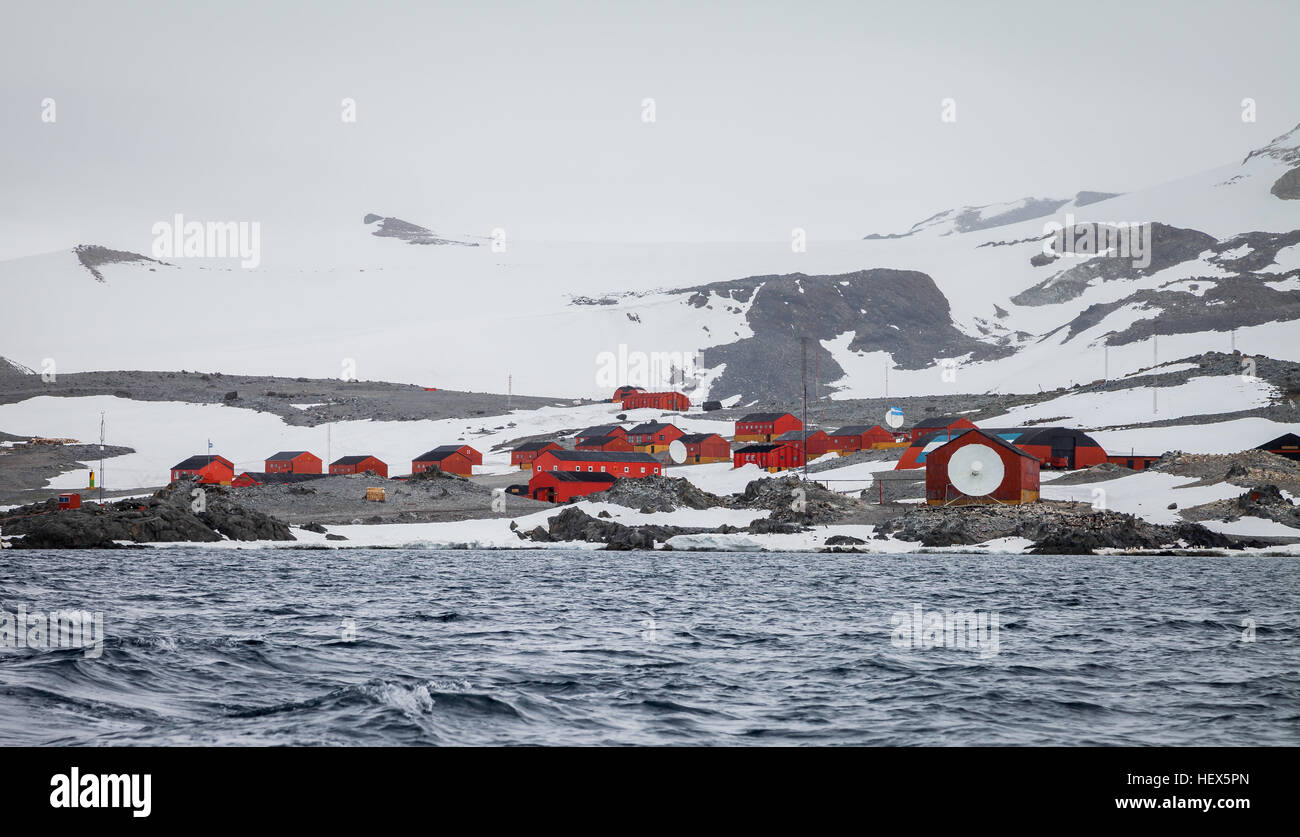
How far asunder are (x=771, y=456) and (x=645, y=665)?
8596 cm

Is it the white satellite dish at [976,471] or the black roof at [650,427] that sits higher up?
the black roof at [650,427]

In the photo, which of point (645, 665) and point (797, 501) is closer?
point (645, 665)

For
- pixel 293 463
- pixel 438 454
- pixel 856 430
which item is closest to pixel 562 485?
pixel 438 454

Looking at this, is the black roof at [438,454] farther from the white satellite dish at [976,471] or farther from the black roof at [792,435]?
the white satellite dish at [976,471]

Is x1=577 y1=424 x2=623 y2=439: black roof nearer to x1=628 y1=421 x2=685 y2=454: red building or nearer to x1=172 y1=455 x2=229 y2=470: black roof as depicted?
x1=628 y1=421 x2=685 y2=454: red building

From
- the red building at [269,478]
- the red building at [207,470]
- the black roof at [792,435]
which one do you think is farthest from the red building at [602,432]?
the red building at [207,470]

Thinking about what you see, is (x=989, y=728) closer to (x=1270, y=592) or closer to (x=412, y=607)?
(x=412, y=607)

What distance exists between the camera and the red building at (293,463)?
4454 inches

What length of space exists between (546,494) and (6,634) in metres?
68.2

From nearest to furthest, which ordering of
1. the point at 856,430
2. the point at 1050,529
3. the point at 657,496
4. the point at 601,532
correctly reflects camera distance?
the point at 1050,529 → the point at 601,532 → the point at 657,496 → the point at 856,430

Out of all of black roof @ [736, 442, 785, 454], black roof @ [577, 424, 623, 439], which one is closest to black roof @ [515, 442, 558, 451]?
black roof @ [577, 424, 623, 439]

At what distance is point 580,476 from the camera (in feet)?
301

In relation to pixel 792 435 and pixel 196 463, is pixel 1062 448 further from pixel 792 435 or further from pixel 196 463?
pixel 196 463

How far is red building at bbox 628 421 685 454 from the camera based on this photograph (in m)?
124
